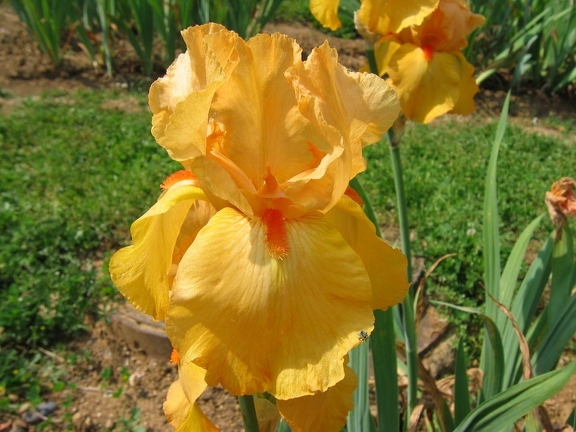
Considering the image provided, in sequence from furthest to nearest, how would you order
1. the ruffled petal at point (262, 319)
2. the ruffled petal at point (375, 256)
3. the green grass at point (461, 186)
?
the green grass at point (461, 186)
the ruffled petal at point (375, 256)
the ruffled petal at point (262, 319)

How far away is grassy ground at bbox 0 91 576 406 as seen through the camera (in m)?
2.34

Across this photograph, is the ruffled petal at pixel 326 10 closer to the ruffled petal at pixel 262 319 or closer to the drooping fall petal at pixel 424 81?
the drooping fall petal at pixel 424 81

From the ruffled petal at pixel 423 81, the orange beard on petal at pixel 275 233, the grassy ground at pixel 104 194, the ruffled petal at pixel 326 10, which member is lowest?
the grassy ground at pixel 104 194

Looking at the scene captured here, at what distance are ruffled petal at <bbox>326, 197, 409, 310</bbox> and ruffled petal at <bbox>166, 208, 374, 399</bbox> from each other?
0.09m

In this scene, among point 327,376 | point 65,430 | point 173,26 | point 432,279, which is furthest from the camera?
point 173,26

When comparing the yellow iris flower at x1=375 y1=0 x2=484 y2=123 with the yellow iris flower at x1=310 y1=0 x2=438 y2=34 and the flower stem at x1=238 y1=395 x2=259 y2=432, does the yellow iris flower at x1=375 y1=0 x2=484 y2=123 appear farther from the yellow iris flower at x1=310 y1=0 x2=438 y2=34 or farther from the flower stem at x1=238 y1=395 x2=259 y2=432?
the flower stem at x1=238 y1=395 x2=259 y2=432

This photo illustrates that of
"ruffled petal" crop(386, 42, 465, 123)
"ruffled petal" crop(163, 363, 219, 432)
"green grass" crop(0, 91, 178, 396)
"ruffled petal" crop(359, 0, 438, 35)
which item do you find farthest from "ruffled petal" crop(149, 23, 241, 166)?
"green grass" crop(0, 91, 178, 396)

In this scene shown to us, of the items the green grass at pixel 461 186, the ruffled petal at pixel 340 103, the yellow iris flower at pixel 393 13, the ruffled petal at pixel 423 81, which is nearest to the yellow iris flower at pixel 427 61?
the ruffled petal at pixel 423 81

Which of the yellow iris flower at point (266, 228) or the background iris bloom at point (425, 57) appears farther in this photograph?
the background iris bloom at point (425, 57)

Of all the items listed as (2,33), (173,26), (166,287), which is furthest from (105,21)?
(166,287)

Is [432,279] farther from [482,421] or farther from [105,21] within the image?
[105,21]

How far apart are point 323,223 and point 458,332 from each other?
1.84 m

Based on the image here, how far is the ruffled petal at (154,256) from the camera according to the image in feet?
2.42

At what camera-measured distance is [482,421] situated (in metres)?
1.04
